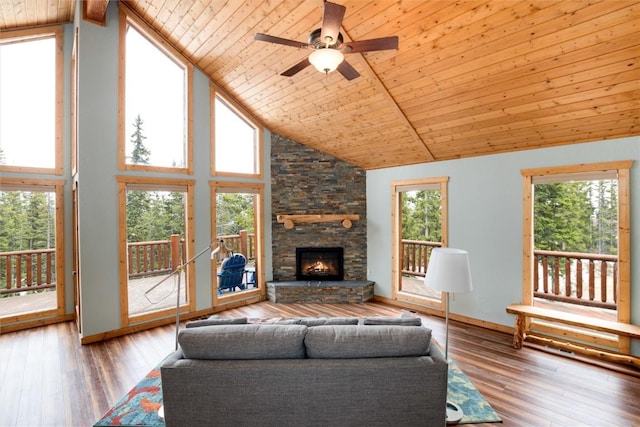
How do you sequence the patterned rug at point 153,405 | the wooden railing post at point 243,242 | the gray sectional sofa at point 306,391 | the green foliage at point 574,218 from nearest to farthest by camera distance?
the gray sectional sofa at point 306,391, the patterned rug at point 153,405, the green foliage at point 574,218, the wooden railing post at point 243,242

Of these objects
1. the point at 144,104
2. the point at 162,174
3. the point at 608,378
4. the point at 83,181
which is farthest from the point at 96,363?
the point at 608,378

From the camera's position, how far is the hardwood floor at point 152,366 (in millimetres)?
2744

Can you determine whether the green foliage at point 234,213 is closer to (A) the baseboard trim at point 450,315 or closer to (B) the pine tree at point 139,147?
(B) the pine tree at point 139,147

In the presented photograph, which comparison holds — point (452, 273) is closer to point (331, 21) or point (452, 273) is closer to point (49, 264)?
point (331, 21)

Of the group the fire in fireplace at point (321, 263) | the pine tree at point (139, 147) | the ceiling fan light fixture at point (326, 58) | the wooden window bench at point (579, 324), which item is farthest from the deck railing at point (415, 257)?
the pine tree at point (139, 147)

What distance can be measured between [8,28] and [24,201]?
95.7 inches

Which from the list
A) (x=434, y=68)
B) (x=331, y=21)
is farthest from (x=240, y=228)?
(x=331, y=21)

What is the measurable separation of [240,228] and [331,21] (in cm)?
433

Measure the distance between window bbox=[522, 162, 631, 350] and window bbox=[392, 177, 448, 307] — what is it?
132 centimetres

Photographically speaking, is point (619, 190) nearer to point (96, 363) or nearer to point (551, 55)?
point (551, 55)

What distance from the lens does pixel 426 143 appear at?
489 cm

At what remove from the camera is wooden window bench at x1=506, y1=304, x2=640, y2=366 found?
3461 mm

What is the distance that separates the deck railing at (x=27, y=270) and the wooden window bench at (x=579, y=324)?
268 inches

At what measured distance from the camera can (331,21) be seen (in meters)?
2.36
